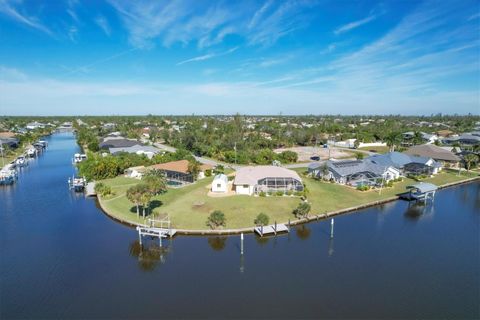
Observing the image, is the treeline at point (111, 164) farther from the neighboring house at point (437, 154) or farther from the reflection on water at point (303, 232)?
the neighboring house at point (437, 154)

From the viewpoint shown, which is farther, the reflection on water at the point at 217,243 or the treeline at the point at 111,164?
the treeline at the point at 111,164

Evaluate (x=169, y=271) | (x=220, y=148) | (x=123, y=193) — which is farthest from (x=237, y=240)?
(x=220, y=148)

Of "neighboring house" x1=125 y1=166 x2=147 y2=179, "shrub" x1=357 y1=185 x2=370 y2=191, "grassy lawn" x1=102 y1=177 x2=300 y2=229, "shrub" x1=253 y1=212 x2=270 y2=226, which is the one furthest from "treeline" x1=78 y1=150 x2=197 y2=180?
"shrub" x1=357 y1=185 x2=370 y2=191

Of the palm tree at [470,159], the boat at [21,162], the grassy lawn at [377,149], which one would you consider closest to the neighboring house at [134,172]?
the boat at [21,162]

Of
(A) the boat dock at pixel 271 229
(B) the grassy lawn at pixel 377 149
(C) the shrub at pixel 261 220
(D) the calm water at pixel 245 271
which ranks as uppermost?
(B) the grassy lawn at pixel 377 149

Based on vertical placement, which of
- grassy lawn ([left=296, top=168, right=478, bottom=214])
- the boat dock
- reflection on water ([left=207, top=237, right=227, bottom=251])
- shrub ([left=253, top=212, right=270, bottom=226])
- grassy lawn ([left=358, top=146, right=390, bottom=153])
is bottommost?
reflection on water ([left=207, top=237, right=227, bottom=251])

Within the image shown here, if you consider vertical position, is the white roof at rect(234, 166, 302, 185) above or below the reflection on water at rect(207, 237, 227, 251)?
above

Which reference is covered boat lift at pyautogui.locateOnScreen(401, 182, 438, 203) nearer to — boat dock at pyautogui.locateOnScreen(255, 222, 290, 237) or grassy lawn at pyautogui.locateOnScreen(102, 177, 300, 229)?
grassy lawn at pyautogui.locateOnScreen(102, 177, 300, 229)

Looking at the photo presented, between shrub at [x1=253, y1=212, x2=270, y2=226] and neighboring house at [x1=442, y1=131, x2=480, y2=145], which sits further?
neighboring house at [x1=442, y1=131, x2=480, y2=145]
